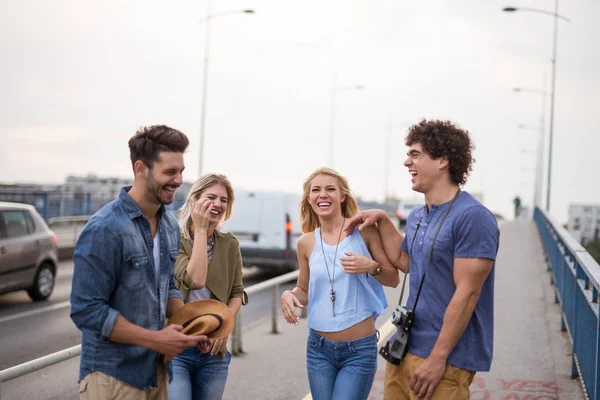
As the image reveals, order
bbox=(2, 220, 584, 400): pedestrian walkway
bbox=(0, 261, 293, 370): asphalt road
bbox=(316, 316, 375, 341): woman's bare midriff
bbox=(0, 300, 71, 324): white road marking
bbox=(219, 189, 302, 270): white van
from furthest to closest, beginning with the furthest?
bbox=(219, 189, 302, 270): white van → bbox=(0, 300, 71, 324): white road marking → bbox=(0, 261, 293, 370): asphalt road → bbox=(2, 220, 584, 400): pedestrian walkway → bbox=(316, 316, 375, 341): woman's bare midriff

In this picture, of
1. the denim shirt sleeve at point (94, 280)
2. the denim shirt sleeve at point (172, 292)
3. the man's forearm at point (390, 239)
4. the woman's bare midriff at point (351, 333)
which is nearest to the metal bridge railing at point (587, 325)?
the man's forearm at point (390, 239)

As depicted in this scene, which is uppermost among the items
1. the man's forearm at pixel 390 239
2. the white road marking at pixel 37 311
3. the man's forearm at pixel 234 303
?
the man's forearm at pixel 390 239

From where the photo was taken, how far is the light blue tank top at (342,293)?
417cm

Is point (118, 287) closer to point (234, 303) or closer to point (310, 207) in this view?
point (234, 303)

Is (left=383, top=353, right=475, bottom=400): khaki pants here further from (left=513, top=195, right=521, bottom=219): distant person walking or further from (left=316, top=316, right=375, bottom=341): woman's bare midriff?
(left=513, top=195, right=521, bottom=219): distant person walking

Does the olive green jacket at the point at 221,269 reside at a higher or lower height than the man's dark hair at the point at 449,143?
lower

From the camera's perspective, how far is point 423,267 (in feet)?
11.3

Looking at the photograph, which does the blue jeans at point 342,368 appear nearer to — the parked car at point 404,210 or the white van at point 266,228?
the white van at point 266,228

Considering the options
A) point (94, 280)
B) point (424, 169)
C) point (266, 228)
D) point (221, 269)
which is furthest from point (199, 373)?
point (266, 228)

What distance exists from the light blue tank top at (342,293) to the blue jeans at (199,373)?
1.83 ft

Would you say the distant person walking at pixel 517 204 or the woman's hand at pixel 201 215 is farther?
the distant person walking at pixel 517 204

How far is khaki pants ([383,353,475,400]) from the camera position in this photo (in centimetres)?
335

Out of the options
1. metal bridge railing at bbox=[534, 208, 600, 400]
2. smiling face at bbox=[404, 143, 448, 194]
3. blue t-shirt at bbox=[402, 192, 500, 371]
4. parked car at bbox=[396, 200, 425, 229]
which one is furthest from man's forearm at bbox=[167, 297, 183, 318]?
parked car at bbox=[396, 200, 425, 229]

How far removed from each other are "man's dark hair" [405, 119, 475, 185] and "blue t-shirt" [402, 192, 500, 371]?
0.13 m
